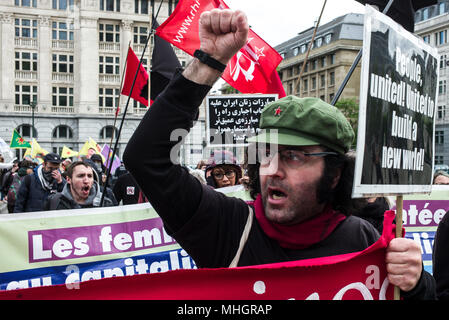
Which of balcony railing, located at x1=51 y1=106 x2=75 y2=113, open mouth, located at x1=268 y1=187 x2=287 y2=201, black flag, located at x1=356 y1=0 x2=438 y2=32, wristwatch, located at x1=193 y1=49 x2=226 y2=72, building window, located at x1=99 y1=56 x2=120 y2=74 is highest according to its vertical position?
building window, located at x1=99 y1=56 x2=120 y2=74

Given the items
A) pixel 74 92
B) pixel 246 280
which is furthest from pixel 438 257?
pixel 74 92

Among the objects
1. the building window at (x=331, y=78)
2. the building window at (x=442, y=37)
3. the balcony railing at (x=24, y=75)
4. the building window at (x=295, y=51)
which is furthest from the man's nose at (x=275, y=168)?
the building window at (x=295, y=51)

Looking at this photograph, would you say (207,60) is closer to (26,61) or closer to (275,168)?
(275,168)

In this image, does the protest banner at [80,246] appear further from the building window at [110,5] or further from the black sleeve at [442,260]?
the building window at [110,5]

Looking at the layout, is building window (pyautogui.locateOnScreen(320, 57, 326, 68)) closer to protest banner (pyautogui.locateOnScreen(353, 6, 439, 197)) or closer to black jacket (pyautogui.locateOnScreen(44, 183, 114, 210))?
black jacket (pyautogui.locateOnScreen(44, 183, 114, 210))

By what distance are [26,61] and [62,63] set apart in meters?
2.92

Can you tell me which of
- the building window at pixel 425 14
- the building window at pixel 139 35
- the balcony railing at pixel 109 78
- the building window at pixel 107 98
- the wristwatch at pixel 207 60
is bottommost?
the wristwatch at pixel 207 60

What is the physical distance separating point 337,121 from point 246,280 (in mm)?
648

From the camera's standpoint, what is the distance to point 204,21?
5.18 feet

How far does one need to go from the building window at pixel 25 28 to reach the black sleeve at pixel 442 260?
45.1 meters

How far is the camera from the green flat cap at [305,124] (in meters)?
1.72

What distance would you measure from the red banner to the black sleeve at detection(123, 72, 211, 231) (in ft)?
0.85

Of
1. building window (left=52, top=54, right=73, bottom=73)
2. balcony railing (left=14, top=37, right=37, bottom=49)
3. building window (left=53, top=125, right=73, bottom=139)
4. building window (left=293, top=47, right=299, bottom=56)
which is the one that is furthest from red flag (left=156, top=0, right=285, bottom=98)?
building window (left=293, top=47, right=299, bottom=56)

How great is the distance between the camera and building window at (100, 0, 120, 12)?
4306cm
